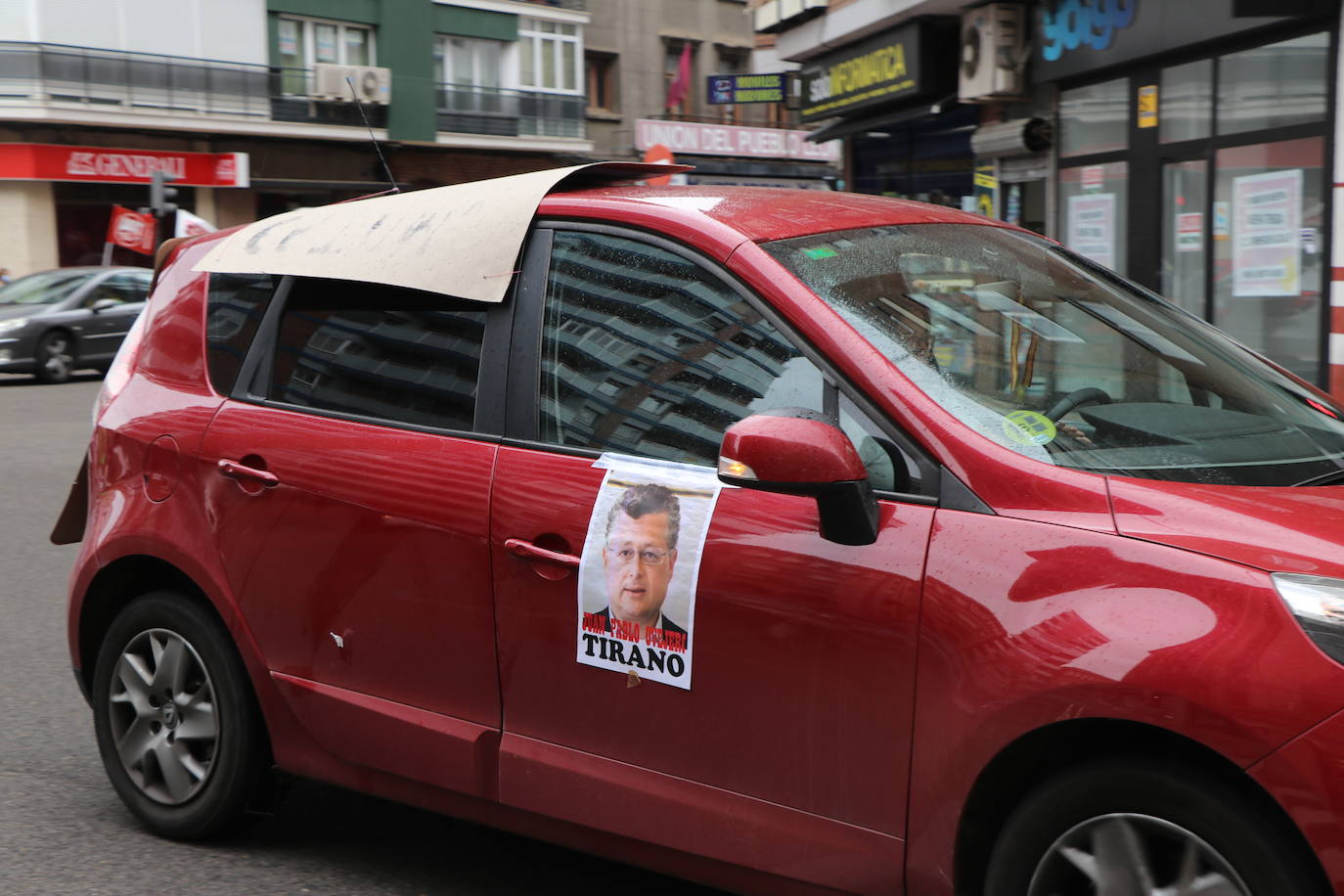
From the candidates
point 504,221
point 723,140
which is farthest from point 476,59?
point 504,221

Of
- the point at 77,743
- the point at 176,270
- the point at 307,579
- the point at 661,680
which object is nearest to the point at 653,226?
the point at 661,680

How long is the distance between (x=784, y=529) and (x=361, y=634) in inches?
46.3

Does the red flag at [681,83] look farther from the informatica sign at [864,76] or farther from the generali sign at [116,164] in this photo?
the informatica sign at [864,76]

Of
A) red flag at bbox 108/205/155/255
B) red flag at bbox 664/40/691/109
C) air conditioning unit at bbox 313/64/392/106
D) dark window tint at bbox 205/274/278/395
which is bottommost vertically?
dark window tint at bbox 205/274/278/395

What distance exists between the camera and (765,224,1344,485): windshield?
9.14 ft

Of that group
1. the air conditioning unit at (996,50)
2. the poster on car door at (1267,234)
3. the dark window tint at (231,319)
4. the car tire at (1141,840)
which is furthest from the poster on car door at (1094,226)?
the car tire at (1141,840)

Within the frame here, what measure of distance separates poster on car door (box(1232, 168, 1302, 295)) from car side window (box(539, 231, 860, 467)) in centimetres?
892

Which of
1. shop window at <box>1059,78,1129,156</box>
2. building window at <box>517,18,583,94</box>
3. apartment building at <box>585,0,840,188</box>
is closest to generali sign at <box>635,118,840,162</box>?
apartment building at <box>585,0,840,188</box>

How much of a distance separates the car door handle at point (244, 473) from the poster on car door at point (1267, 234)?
909 cm

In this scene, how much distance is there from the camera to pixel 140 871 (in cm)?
379

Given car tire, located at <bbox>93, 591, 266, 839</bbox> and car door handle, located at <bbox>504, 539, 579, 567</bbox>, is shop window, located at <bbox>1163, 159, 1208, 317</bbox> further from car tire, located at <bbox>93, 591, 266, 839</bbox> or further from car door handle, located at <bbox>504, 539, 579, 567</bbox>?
car door handle, located at <bbox>504, 539, 579, 567</bbox>

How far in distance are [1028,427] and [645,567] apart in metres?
0.77

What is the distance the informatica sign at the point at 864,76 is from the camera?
1648 cm

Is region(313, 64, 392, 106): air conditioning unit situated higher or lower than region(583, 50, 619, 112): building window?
lower
